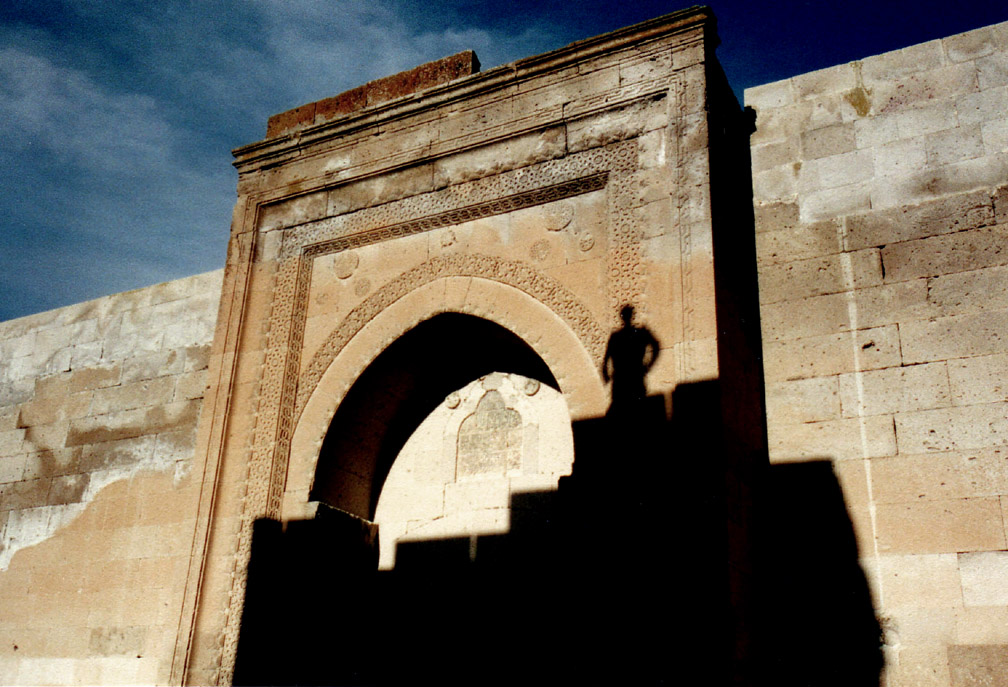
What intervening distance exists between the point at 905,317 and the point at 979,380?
49 cm

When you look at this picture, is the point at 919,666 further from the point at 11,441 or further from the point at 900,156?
the point at 11,441

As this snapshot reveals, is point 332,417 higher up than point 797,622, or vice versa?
point 332,417

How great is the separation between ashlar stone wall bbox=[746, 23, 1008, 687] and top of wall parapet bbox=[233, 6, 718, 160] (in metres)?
0.85

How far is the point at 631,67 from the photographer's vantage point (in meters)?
5.52

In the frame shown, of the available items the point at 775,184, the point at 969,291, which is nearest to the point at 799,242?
the point at 775,184

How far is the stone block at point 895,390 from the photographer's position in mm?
4738

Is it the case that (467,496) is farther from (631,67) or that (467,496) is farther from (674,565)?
(631,67)

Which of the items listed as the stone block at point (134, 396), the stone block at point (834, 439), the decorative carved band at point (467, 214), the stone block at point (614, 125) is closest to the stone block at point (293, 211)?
the decorative carved band at point (467, 214)

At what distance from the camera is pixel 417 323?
18.6 ft

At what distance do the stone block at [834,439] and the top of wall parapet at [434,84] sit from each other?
2298 millimetres

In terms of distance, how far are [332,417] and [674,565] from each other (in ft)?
7.79

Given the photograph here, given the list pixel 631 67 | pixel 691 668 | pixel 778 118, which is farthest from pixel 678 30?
pixel 691 668

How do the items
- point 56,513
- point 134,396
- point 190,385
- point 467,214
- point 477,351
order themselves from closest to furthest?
point 467,214 → point 477,351 → point 190,385 → point 56,513 → point 134,396

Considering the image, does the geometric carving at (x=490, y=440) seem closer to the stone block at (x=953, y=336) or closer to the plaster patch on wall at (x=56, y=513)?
the plaster patch on wall at (x=56, y=513)
